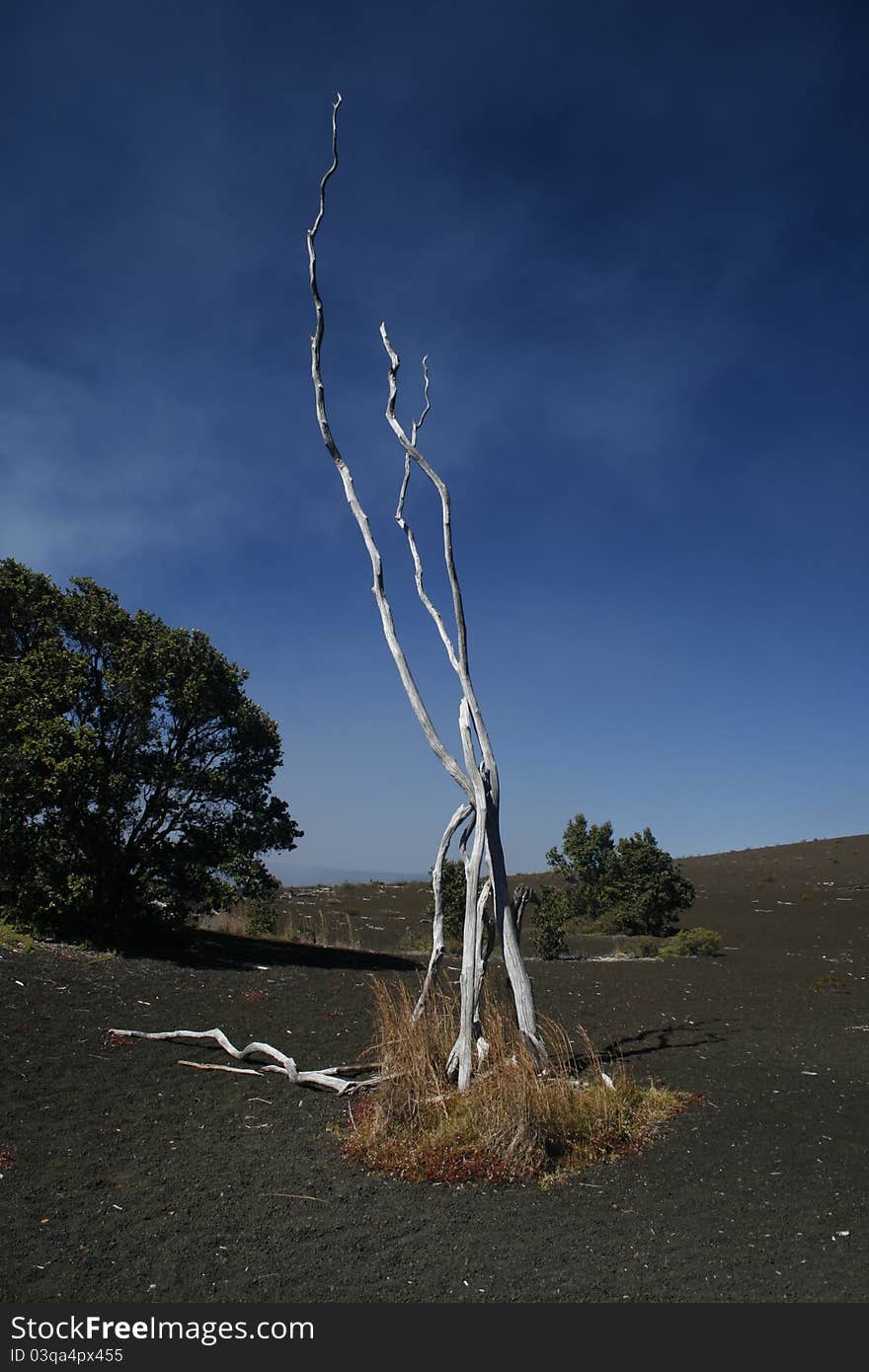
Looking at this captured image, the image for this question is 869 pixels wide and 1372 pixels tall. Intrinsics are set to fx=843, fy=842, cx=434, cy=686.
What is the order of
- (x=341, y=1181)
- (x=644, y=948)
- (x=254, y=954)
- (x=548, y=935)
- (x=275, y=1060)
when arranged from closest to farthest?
1. (x=341, y=1181)
2. (x=275, y=1060)
3. (x=254, y=954)
4. (x=548, y=935)
5. (x=644, y=948)

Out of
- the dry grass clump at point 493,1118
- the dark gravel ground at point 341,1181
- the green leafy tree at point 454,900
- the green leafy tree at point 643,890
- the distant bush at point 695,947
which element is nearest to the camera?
the dark gravel ground at point 341,1181

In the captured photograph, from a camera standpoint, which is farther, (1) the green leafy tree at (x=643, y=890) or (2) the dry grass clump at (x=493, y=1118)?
(1) the green leafy tree at (x=643, y=890)

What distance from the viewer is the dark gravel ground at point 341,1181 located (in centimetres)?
381

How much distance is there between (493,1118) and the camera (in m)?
5.41

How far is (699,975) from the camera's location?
47.2ft

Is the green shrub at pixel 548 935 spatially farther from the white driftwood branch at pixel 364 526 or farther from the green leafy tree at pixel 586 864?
the white driftwood branch at pixel 364 526

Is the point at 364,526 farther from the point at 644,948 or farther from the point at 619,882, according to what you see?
the point at 619,882

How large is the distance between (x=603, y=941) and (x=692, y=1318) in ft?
57.1

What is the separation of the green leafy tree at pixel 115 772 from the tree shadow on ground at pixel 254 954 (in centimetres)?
64

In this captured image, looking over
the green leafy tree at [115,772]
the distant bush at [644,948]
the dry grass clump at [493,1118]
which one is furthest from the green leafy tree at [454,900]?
the dry grass clump at [493,1118]

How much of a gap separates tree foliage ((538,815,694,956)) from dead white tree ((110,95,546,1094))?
13311 mm

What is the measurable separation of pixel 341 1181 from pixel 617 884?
17.8m

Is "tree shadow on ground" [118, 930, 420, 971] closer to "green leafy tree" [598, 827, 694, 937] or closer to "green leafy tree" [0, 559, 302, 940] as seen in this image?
"green leafy tree" [0, 559, 302, 940]

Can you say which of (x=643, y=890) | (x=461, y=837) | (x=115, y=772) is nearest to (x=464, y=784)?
(x=461, y=837)
